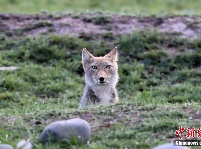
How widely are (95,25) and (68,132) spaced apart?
884 centimetres

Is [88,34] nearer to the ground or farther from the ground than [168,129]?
farther from the ground

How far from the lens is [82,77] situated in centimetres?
1424

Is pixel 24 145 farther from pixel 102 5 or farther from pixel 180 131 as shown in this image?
pixel 102 5

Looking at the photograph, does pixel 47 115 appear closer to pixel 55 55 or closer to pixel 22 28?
pixel 55 55

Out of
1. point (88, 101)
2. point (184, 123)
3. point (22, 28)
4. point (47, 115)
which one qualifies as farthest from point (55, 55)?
point (184, 123)

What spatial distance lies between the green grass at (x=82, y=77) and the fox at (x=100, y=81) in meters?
0.31

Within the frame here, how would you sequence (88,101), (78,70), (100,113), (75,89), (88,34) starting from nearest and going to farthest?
(100,113)
(88,101)
(75,89)
(78,70)
(88,34)

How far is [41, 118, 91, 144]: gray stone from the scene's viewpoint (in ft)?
24.0

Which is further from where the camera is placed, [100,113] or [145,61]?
[145,61]

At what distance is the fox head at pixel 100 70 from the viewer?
10.7 m

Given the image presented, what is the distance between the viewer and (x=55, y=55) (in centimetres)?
1486

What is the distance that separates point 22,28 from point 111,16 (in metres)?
2.29

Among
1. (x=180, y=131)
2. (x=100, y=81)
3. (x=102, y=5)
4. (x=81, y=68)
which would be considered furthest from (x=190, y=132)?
(x=102, y=5)

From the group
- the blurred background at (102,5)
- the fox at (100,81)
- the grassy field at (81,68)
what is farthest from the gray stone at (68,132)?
the blurred background at (102,5)
